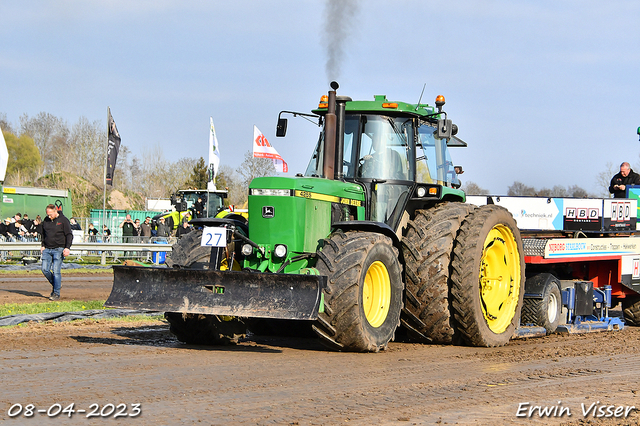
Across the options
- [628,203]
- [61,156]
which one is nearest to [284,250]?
[628,203]

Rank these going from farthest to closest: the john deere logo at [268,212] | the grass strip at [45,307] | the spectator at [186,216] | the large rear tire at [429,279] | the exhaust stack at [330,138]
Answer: the spectator at [186,216] → the grass strip at [45,307] → the exhaust stack at [330,138] → the large rear tire at [429,279] → the john deere logo at [268,212]

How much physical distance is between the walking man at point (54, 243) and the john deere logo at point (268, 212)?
291 inches

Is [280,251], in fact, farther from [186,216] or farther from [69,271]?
[186,216]

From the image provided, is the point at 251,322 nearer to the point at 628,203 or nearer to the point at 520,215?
the point at 520,215

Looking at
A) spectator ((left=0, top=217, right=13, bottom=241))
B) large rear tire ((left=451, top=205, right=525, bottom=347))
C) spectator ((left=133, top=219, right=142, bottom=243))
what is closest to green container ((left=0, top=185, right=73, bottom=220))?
spectator ((left=133, top=219, right=142, bottom=243))

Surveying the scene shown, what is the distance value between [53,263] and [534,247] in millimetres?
9035

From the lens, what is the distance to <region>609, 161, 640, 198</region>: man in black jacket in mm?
13875

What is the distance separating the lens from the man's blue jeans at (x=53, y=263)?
13.9 metres

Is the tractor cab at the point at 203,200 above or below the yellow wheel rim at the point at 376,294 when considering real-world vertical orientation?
above

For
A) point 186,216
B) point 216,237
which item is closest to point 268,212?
point 216,237

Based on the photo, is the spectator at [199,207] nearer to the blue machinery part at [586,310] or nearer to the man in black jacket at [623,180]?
the man in black jacket at [623,180]

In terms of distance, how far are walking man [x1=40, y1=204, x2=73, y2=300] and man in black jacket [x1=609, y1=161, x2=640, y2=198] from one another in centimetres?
1067

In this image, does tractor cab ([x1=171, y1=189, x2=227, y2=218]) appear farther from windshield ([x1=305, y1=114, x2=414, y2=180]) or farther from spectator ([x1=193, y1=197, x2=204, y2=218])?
windshield ([x1=305, y1=114, x2=414, y2=180])

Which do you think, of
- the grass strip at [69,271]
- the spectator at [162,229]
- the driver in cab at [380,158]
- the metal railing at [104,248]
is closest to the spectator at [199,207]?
the spectator at [162,229]
